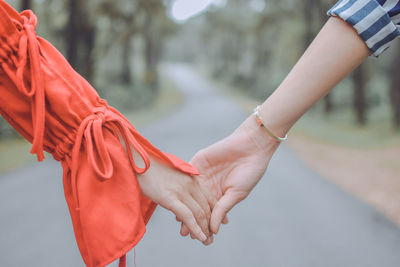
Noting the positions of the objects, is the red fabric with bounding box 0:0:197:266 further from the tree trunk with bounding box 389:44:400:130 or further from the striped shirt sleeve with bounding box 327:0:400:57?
the tree trunk with bounding box 389:44:400:130

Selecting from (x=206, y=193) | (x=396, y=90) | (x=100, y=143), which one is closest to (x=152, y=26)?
(x=396, y=90)

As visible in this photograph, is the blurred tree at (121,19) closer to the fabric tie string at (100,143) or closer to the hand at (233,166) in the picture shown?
the hand at (233,166)

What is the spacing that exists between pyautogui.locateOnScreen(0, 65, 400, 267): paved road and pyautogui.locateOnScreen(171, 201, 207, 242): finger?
1.48 m

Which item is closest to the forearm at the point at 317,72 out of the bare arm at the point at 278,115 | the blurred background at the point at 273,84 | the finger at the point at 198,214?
the bare arm at the point at 278,115

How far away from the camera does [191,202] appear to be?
1.55 meters

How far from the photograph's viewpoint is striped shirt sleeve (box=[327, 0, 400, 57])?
3.96 feet

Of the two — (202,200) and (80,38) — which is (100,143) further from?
(80,38)

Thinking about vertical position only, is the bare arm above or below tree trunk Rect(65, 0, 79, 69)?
above

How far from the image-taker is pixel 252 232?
3453mm

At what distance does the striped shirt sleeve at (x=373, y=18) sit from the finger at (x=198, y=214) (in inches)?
39.9

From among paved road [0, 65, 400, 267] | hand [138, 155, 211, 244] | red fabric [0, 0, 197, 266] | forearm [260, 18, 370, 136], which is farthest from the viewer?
paved road [0, 65, 400, 267]

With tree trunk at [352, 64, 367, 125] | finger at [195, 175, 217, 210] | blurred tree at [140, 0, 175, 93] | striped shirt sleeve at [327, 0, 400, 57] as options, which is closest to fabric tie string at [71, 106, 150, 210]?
finger at [195, 175, 217, 210]

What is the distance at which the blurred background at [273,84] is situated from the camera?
20.5ft

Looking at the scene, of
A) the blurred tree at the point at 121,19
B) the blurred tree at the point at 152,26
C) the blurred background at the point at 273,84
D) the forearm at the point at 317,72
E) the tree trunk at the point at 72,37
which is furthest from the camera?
the blurred tree at the point at 152,26
